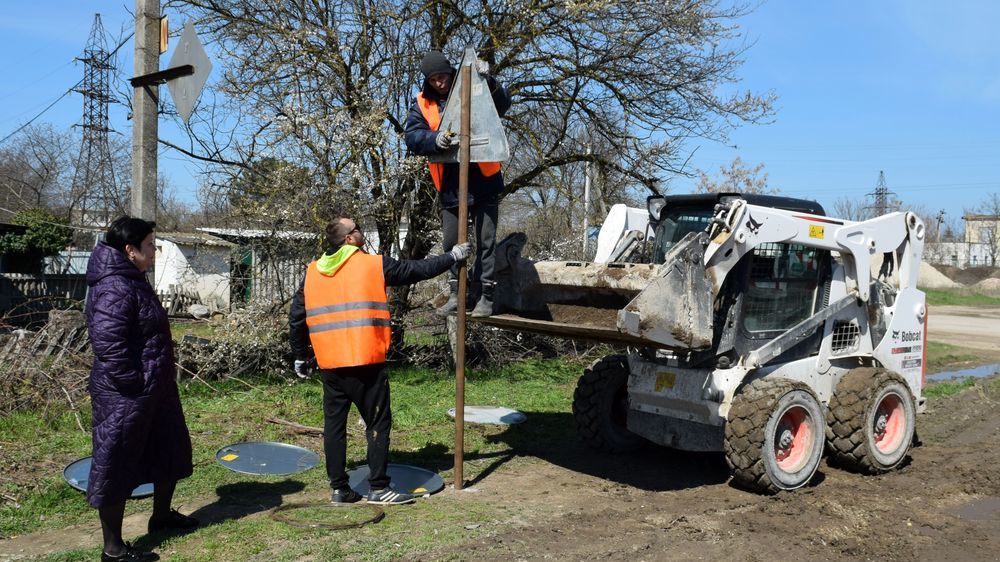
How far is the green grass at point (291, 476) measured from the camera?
16.0ft

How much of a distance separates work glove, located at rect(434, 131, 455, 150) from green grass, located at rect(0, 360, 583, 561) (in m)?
2.49

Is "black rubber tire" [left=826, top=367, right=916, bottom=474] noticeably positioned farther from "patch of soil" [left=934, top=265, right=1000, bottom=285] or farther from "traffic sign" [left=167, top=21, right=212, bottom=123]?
"patch of soil" [left=934, top=265, right=1000, bottom=285]

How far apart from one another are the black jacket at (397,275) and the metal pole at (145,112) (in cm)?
272

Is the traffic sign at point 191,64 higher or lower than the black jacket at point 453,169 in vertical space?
higher

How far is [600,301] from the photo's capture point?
646 centimetres

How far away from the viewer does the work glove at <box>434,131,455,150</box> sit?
588 cm

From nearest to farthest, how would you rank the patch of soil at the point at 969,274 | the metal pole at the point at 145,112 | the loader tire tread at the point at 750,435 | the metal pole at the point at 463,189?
the metal pole at the point at 463,189 < the loader tire tread at the point at 750,435 < the metal pole at the point at 145,112 < the patch of soil at the point at 969,274

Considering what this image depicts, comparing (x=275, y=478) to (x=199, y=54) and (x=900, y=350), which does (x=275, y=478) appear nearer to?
(x=199, y=54)

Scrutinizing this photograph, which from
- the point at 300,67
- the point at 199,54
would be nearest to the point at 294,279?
the point at 300,67

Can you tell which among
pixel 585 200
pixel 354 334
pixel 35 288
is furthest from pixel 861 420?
pixel 35 288

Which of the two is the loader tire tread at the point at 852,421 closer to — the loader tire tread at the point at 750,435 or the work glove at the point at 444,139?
the loader tire tread at the point at 750,435

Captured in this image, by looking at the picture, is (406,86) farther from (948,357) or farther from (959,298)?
(959,298)

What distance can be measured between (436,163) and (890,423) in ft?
14.8

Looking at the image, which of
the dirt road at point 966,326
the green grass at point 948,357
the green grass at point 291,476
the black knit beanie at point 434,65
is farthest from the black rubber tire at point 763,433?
the dirt road at point 966,326
